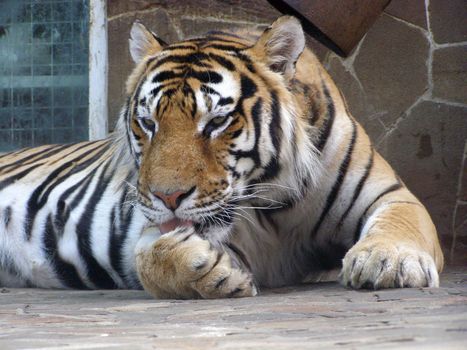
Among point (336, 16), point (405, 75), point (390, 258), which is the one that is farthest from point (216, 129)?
point (405, 75)

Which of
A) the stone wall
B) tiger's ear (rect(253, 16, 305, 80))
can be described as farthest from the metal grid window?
tiger's ear (rect(253, 16, 305, 80))

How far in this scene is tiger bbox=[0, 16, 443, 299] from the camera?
2787 millimetres

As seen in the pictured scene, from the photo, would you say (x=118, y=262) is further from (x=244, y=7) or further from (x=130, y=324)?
(x=244, y=7)

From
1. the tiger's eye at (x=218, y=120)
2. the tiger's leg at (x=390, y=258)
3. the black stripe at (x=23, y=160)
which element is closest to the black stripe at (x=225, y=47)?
the tiger's eye at (x=218, y=120)

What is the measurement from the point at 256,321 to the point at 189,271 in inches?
23.8

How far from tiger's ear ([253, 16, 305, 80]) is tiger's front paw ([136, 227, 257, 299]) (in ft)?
2.00

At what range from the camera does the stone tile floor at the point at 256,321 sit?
1.80m

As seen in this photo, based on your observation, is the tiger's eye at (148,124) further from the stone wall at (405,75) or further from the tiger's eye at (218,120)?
the stone wall at (405,75)

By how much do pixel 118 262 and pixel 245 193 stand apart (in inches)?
29.8

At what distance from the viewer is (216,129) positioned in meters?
2.92

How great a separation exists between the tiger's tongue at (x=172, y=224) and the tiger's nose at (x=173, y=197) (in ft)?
0.23

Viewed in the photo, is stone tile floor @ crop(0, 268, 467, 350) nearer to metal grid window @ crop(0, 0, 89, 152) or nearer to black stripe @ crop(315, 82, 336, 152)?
black stripe @ crop(315, 82, 336, 152)

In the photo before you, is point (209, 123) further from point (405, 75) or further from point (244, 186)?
point (405, 75)

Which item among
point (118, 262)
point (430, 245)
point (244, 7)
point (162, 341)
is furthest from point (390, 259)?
point (244, 7)
